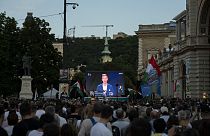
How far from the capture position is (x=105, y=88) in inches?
1982

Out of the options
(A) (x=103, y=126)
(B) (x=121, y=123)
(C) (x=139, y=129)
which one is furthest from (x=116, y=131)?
(C) (x=139, y=129)

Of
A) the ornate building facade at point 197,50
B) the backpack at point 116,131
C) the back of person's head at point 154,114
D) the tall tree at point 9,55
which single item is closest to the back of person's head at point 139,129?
the backpack at point 116,131

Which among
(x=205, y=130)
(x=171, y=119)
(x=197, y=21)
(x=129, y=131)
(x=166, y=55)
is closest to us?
(x=129, y=131)

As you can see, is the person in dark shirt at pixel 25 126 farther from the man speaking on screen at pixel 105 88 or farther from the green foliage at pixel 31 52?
the green foliage at pixel 31 52

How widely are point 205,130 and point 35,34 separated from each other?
55717mm

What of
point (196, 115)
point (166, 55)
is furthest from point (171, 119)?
point (166, 55)

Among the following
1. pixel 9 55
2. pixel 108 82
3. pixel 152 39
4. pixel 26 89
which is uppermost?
pixel 152 39

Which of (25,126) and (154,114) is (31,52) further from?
(25,126)

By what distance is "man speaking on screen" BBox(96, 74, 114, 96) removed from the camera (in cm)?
4915

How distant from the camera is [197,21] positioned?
197ft

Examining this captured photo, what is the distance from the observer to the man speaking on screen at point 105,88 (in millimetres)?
49153

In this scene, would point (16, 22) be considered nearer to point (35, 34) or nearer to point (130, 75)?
point (35, 34)

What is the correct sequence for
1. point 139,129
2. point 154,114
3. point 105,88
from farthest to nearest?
point 105,88, point 154,114, point 139,129

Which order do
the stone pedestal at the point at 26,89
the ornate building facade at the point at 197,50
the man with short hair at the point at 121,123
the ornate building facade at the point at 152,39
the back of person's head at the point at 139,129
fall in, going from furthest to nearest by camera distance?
the ornate building facade at the point at 152,39, the ornate building facade at the point at 197,50, the stone pedestal at the point at 26,89, the man with short hair at the point at 121,123, the back of person's head at the point at 139,129
